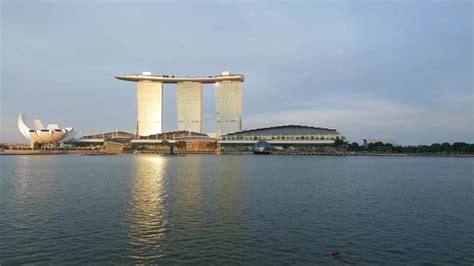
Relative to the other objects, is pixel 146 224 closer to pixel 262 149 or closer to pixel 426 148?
pixel 262 149

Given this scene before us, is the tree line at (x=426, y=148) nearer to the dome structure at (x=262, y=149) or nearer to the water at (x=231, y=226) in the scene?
the dome structure at (x=262, y=149)

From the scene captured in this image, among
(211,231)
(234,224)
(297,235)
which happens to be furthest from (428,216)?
(211,231)

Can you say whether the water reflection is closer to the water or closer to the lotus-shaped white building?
the water

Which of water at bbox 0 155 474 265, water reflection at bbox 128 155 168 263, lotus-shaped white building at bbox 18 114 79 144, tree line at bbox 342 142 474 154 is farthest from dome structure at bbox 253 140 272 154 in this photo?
water reflection at bbox 128 155 168 263

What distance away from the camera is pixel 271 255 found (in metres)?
14.8

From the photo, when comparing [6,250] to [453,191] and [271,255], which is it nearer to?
[271,255]

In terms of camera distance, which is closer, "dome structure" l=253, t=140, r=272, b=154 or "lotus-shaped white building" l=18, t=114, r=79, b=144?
"dome structure" l=253, t=140, r=272, b=154

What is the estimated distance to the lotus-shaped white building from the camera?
167500 millimetres

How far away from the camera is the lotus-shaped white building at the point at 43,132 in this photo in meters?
168

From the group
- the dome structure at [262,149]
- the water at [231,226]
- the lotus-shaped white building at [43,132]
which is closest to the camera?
the water at [231,226]

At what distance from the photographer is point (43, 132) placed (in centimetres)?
16688

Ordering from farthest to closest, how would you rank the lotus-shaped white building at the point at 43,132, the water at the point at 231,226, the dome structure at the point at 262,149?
the lotus-shaped white building at the point at 43,132 → the dome structure at the point at 262,149 → the water at the point at 231,226

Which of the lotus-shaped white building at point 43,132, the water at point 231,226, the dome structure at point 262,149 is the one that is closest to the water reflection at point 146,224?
the water at point 231,226

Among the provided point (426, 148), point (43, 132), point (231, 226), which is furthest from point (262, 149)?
point (231, 226)
